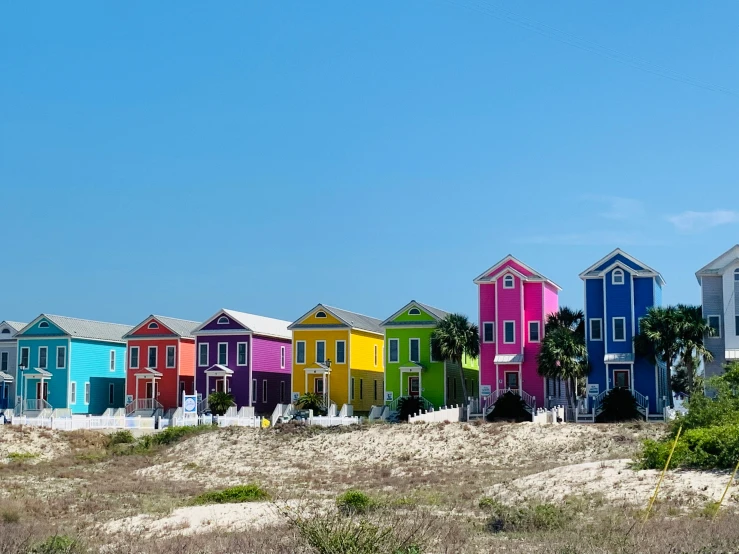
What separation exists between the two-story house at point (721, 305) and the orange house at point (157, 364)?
34455 millimetres

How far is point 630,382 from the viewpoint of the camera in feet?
180

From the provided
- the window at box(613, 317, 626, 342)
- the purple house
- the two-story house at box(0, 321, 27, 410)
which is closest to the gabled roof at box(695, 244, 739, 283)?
the window at box(613, 317, 626, 342)

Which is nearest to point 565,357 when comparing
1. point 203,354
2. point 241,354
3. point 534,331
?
point 534,331

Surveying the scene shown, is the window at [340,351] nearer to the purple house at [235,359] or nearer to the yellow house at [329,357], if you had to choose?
the yellow house at [329,357]

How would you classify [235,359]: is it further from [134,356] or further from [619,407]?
[619,407]

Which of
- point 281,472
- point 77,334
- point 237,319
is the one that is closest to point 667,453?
point 281,472

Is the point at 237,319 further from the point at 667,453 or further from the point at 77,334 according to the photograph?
the point at 667,453

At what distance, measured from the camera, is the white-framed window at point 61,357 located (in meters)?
69.2

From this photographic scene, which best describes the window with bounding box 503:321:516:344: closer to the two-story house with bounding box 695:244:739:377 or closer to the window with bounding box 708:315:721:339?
the two-story house with bounding box 695:244:739:377

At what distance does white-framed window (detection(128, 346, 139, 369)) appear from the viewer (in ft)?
226

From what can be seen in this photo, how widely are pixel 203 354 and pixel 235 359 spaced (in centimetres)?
237

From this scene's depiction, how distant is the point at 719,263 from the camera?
54.8 meters

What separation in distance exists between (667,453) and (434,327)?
36.2 metres

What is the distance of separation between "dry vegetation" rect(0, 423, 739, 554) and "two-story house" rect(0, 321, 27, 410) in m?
20.1
